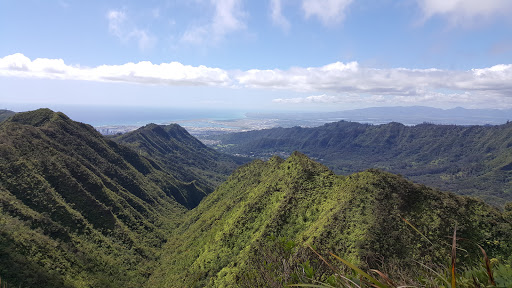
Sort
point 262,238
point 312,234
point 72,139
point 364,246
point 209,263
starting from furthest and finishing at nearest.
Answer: point 72,139 → point 209,263 → point 262,238 → point 312,234 → point 364,246

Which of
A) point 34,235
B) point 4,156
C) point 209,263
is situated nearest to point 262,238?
point 209,263

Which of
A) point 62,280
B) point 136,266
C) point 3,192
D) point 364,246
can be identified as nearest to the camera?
point 364,246

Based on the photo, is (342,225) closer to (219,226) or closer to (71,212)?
(219,226)

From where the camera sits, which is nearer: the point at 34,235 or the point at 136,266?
the point at 34,235

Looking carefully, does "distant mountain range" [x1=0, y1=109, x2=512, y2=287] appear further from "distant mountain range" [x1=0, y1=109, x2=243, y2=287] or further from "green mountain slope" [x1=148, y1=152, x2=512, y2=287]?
"distant mountain range" [x1=0, y1=109, x2=243, y2=287]

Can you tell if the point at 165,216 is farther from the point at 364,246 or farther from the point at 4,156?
the point at 364,246

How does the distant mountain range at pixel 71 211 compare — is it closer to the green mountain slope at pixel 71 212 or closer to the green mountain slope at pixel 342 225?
the green mountain slope at pixel 71 212

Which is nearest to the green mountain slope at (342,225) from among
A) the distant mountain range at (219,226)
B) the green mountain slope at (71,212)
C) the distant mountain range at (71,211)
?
the distant mountain range at (219,226)
